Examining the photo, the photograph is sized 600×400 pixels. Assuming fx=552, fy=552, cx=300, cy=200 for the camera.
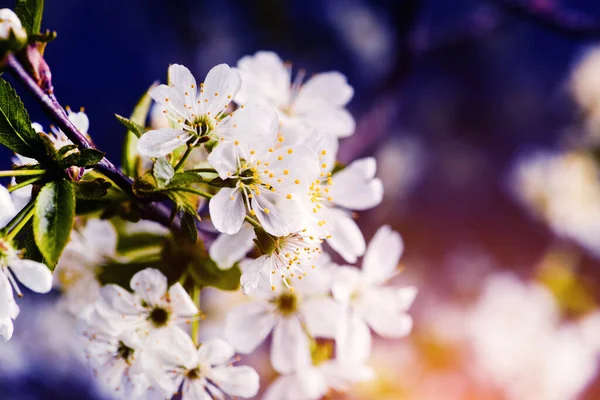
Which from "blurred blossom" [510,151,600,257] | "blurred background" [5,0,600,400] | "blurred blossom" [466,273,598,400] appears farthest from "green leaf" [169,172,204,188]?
"blurred blossom" [510,151,600,257]

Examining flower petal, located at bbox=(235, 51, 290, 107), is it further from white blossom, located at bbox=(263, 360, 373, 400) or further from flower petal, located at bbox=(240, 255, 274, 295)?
white blossom, located at bbox=(263, 360, 373, 400)

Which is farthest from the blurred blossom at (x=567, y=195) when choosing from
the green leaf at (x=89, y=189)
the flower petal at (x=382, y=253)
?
the green leaf at (x=89, y=189)

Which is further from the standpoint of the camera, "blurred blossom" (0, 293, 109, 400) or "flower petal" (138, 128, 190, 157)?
"blurred blossom" (0, 293, 109, 400)

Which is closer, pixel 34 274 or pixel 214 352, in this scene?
pixel 34 274

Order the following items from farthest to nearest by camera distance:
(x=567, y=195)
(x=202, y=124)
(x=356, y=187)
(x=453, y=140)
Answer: (x=453, y=140) → (x=567, y=195) → (x=356, y=187) → (x=202, y=124)

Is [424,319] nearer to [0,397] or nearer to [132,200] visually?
[0,397]

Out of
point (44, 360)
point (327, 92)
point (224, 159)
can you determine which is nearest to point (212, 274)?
point (224, 159)

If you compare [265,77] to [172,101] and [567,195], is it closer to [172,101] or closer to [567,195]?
[172,101]
